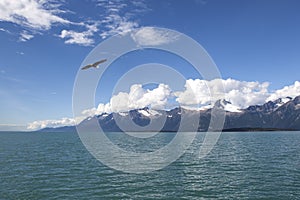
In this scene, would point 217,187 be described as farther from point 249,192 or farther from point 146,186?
point 146,186

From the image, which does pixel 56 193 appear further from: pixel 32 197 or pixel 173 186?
pixel 173 186

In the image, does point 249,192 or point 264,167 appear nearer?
point 249,192

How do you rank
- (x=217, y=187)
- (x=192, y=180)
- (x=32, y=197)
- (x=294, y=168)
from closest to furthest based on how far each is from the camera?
(x=32, y=197), (x=217, y=187), (x=192, y=180), (x=294, y=168)

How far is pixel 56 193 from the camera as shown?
4412cm

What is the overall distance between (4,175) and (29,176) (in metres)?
5.64

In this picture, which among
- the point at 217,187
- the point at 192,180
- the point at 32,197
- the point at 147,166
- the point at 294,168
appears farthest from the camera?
the point at 147,166

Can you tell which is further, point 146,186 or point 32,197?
point 146,186

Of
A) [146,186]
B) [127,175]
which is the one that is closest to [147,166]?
[127,175]

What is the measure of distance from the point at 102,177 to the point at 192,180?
1724cm

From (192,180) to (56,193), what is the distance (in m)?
23.8

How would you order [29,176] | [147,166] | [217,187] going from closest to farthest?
[217,187] < [29,176] < [147,166]

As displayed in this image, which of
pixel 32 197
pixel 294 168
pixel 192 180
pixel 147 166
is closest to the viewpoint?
pixel 32 197

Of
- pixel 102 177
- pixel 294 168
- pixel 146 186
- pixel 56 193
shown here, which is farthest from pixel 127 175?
pixel 294 168

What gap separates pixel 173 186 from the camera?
4909cm
